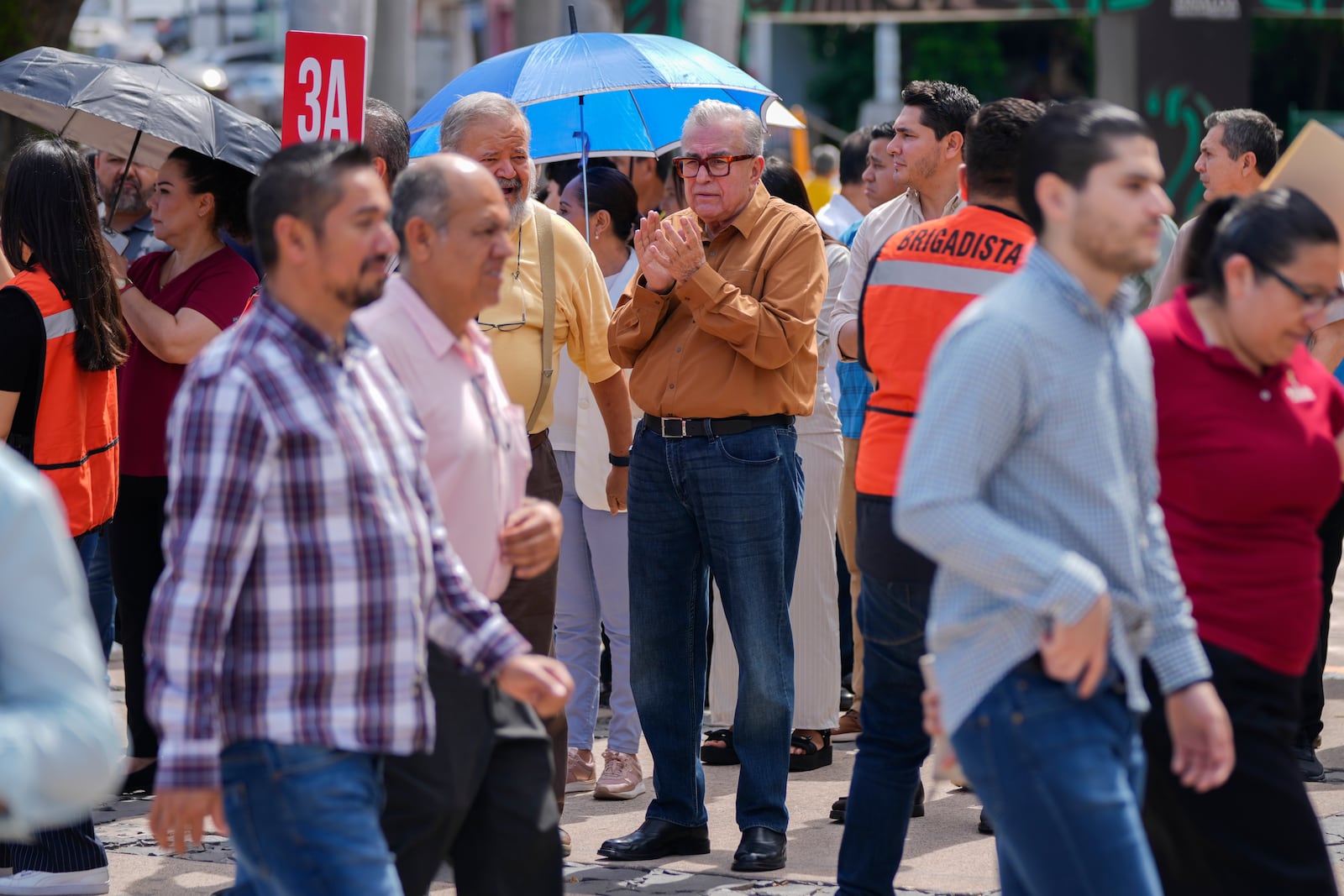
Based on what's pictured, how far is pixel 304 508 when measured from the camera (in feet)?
9.84

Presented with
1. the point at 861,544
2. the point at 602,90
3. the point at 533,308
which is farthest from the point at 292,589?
the point at 602,90

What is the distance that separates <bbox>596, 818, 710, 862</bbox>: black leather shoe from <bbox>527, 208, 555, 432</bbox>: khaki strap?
4.22ft

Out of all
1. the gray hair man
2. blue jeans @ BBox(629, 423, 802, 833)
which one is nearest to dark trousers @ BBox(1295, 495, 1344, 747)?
blue jeans @ BBox(629, 423, 802, 833)

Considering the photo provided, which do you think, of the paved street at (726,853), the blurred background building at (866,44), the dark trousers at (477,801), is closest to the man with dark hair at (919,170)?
the paved street at (726,853)

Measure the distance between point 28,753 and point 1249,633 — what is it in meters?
2.37

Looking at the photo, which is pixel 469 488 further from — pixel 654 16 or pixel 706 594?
pixel 654 16

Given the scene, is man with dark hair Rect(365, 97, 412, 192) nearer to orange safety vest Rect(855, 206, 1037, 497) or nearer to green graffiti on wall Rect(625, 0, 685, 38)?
orange safety vest Rect(855, 206, 1037, 497)

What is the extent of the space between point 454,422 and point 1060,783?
137cm

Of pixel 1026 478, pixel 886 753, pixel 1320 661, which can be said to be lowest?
pixel 1320 661

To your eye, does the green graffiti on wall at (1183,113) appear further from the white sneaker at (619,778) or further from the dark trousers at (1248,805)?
the dark trousers at (1248,805)

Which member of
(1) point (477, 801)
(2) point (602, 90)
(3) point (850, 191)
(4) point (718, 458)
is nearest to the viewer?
(1) point (477, 801)

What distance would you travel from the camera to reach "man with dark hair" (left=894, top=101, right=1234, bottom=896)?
9.65ft

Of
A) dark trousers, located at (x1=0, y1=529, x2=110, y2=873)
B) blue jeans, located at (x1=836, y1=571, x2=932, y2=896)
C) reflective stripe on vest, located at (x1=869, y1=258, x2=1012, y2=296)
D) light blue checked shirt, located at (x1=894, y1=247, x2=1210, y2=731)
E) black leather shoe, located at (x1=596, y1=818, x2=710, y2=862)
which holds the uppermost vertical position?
reflective stripe on vest, located at (x1=869, y1=258, x2=1012, y2=296)

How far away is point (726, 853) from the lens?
5.57m
